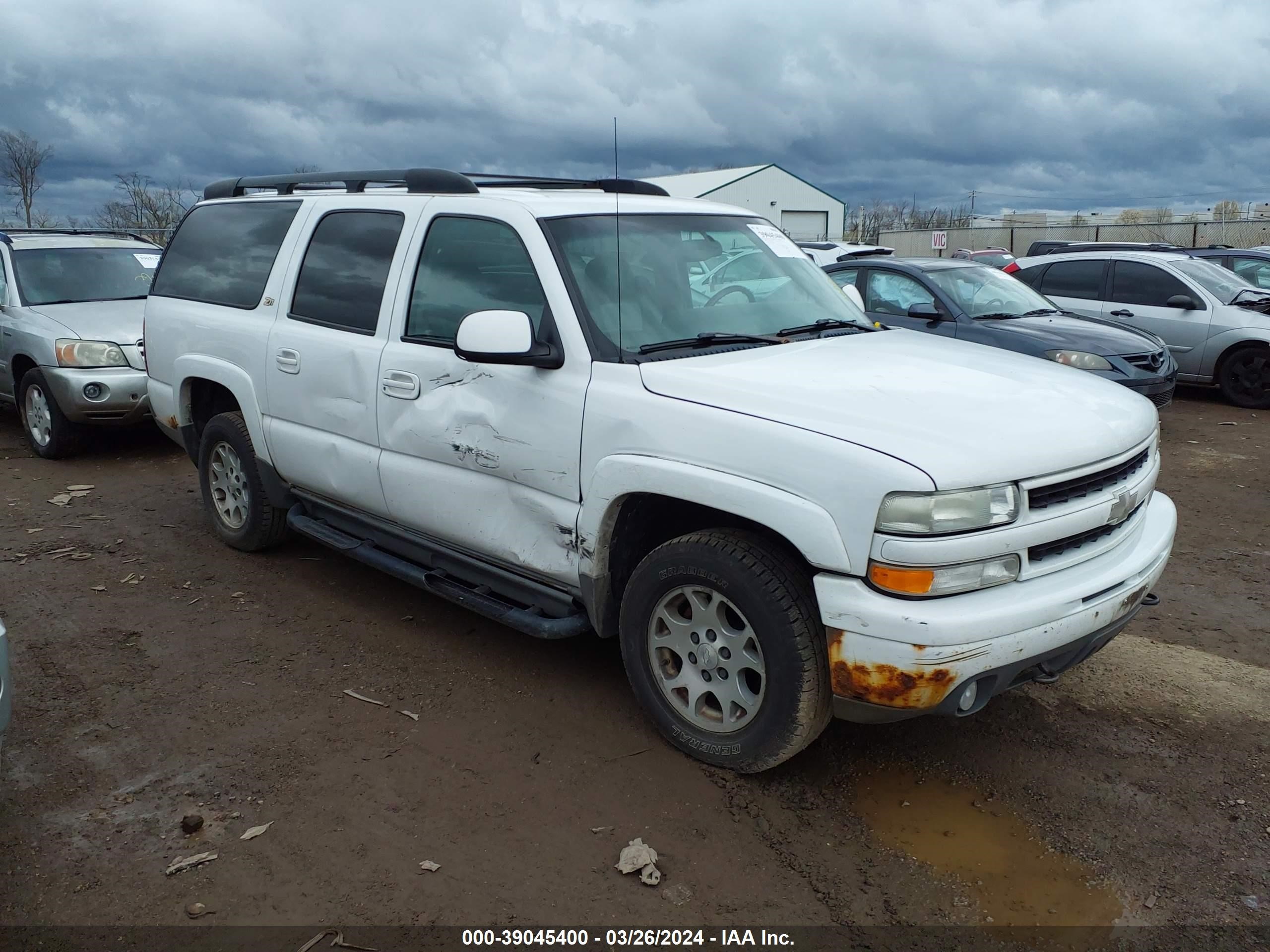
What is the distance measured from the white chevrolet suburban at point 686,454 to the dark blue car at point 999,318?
446 cm

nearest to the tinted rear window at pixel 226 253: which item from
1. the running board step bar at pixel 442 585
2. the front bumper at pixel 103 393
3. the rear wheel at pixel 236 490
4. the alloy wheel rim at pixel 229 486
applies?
the rear wheel at pixel 236 490

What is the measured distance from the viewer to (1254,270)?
13203 millimetres

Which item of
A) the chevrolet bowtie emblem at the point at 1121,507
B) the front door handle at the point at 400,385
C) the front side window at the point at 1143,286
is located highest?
the front side window at the point at 1143,286

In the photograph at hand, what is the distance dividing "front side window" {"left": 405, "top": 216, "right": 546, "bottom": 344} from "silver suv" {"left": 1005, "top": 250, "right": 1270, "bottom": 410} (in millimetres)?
8588

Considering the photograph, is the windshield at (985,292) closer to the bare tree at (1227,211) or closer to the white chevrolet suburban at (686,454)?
the white chevrolet suburban at (686,454)

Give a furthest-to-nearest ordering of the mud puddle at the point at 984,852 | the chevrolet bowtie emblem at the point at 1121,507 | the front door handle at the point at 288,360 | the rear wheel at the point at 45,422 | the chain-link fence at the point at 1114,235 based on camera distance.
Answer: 1. the chain-link fence at the point at 1114,235
2. the rear wheel at the point at 45,422
3. the front door handle at the point at 288,360
4. the chevrolet bowtie emblem at the point at 1121,507
5. the mud puddle at the point at 984,852

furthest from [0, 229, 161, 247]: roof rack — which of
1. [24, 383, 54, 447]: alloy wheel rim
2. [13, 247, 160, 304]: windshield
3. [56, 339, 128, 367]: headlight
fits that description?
[56, 339, 128, 367]: headlight

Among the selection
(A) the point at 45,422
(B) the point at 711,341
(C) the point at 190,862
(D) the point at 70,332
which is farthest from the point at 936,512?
(A) the point at 45,422

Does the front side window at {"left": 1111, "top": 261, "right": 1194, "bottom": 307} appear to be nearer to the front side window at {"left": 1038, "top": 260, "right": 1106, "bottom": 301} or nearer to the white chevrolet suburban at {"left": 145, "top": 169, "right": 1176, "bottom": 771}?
the front side window at {"left": 1038, "top": 260, "right": 1106, "bottom": 301}

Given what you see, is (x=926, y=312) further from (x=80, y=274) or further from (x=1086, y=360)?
(x=80, y=274)

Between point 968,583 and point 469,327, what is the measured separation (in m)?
1.87

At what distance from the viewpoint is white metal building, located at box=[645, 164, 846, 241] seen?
47.6m

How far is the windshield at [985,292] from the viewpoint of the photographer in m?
9.03

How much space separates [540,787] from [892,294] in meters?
7.08
